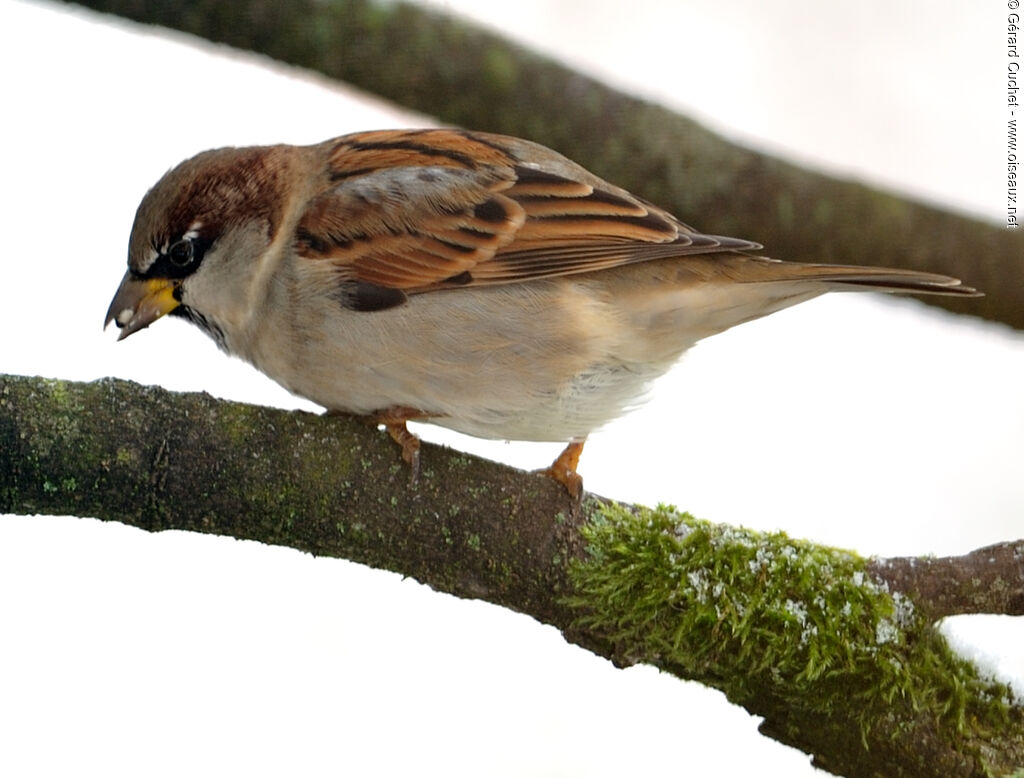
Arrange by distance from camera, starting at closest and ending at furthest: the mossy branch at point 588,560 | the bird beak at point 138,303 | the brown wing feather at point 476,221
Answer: the mossy branch at point 588,560, the brown wing feather at point 476,221, the bird beak at point 138,303

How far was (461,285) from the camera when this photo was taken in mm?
3600

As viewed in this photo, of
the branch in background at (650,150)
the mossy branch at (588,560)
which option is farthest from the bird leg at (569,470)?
the branch in background at (650,150)

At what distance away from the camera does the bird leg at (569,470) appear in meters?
3.17

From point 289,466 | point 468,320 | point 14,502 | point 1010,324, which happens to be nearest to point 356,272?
point 468,320

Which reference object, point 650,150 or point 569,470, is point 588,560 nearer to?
point 569,470

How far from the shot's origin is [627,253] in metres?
3.56

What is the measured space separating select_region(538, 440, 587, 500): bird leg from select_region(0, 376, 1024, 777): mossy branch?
120mm

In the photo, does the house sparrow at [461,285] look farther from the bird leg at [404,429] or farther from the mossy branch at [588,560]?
the mossy branch at [588,560]

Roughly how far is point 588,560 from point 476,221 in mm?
1298

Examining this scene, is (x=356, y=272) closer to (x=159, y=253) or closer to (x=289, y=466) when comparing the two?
(x=159, y=253)

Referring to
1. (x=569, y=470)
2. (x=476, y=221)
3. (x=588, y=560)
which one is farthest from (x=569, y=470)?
(x=476, y=221)

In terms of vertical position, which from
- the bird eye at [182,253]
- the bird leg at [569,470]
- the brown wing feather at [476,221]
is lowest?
the bird leg at [569,470]

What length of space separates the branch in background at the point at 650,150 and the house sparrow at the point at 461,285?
Answer: 59 centimetres

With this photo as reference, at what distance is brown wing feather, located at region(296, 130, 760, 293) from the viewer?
3.59 meters
